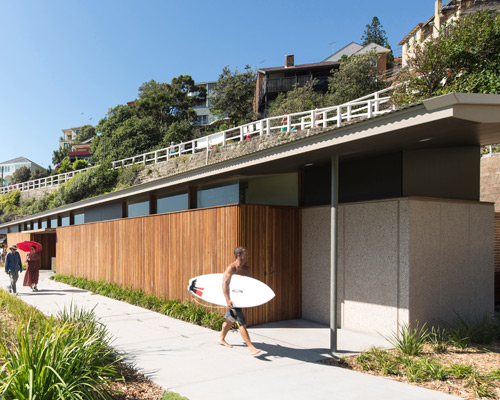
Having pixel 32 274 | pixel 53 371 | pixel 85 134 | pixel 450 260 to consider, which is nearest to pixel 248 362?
pixel 53 371

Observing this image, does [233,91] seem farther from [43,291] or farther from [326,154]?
[326,154]

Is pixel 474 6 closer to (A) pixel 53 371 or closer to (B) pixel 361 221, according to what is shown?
(B) pixel 361 221

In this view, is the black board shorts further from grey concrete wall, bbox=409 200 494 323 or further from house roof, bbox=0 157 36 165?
house roof, bbox=0 157 36 165

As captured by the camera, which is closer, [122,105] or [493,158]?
[493,158]

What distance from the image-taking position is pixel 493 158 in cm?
1688

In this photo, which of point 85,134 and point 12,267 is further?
point 85,134

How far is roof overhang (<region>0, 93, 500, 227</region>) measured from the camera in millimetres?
5188

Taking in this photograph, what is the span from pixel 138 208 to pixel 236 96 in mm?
40277

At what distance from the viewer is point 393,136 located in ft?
20.0

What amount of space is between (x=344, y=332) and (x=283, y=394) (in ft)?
11.0

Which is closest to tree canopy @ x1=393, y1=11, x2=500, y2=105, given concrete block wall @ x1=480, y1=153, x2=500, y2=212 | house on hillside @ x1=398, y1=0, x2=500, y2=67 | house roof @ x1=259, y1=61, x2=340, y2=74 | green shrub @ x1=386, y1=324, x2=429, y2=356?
concrete block wall @ x1=480, y1=153, x2=500, y2=212

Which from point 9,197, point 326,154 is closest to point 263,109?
point 9,197

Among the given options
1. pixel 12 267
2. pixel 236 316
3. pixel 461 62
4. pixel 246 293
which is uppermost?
pixel 461 62

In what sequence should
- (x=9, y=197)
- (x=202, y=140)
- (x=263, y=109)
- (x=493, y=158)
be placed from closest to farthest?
(x=493, y=158)
(x=202, y=140)
(x=263, y=109)
(x=9, y=197)
